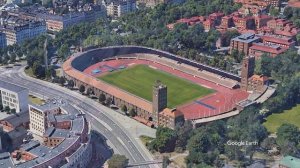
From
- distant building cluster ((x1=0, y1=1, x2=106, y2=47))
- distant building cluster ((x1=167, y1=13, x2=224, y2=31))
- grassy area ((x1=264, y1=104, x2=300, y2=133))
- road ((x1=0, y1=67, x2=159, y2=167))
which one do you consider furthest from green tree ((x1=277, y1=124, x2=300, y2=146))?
distant building cluster ((x1=0, y1=1, x2=106, y2=47))

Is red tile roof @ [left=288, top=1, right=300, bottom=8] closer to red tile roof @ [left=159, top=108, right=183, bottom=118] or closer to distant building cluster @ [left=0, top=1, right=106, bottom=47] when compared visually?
distant building cluster @ [left=0, top=1, right=106, bottom=47]

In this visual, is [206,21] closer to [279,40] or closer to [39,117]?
[279,40]

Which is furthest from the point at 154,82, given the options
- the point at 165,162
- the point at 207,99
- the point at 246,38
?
the point at 165,162

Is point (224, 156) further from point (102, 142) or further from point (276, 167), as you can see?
point (102, 142)

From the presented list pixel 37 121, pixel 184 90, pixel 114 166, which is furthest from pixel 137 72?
pixel 114 166

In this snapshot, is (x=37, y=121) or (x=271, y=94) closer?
(x=37, y=121)

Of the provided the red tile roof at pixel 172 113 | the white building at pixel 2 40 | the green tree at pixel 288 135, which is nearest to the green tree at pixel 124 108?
the red tile roof at pixel 172 113
